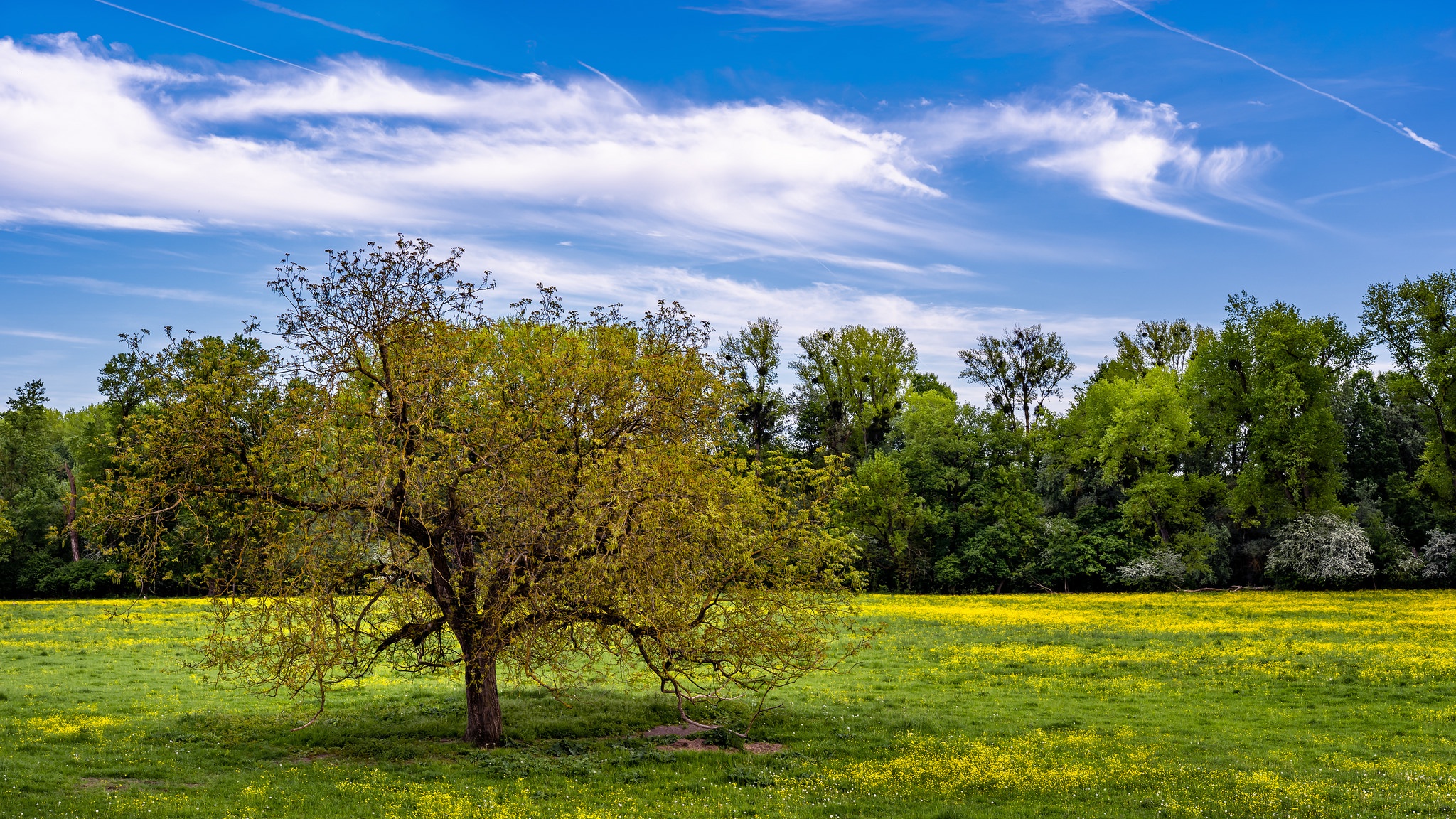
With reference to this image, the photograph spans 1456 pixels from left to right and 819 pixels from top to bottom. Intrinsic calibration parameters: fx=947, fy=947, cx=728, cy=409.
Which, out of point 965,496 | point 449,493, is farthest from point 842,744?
point 965,496

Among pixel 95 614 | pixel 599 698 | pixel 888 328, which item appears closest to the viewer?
pixel 599 698

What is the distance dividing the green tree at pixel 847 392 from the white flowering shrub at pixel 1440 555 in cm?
4081

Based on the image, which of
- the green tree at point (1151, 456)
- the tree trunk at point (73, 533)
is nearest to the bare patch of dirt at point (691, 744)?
the green tree at point (1151, 456)

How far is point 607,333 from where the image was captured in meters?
19.4

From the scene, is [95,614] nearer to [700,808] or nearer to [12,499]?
[12,499]

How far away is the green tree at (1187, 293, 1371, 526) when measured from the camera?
2596 inches

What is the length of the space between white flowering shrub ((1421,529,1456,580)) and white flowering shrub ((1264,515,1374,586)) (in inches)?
128

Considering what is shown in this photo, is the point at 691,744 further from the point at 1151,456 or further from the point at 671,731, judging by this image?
the point at 1151,456

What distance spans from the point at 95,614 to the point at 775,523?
46548 mm

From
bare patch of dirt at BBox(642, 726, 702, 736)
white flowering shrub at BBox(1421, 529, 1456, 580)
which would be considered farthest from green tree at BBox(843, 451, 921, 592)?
bare patch of dirt at BBox(642, 726, 702, 736)

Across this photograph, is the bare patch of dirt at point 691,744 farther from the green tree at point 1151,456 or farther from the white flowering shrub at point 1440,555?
the white flowering shrub at point 1440,555

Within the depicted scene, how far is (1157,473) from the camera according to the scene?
229ft

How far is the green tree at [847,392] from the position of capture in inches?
3462

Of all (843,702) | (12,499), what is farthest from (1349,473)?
(12,499)
